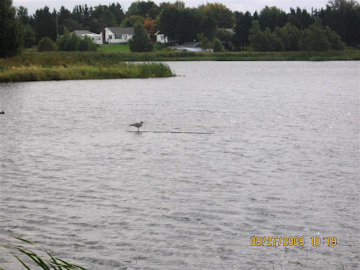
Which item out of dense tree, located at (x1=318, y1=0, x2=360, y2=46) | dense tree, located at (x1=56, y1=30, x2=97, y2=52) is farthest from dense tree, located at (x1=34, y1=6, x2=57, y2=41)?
dense tree, located at (x1=318, y1=0, x2=360, y2=46)

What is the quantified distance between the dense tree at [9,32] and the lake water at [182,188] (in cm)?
3097

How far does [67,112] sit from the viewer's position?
1431 inches

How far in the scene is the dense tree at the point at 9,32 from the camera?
63062 mm

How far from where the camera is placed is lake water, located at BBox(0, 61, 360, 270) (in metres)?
11.2

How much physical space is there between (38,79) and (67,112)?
72.3ft

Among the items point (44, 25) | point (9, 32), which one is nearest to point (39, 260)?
point (9, 32)

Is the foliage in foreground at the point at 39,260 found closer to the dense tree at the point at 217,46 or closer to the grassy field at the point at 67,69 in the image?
the grassy field at the point at 67,69

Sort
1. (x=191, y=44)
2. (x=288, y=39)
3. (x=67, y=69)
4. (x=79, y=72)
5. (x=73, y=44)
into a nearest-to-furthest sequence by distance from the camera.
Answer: (x=67, y=69) → (x=79, y=72) → (x=73, y=44) → (x=288, y=39) → (x=191, y=44)

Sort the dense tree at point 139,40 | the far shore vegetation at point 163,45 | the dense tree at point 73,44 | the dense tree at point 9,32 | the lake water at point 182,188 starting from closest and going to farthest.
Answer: the lake water at point 182,188, the far shore vegetation at point 163,45, the dense tree at point 9,32, the dense tree at point 73,44, the dense tree at point 139,40
